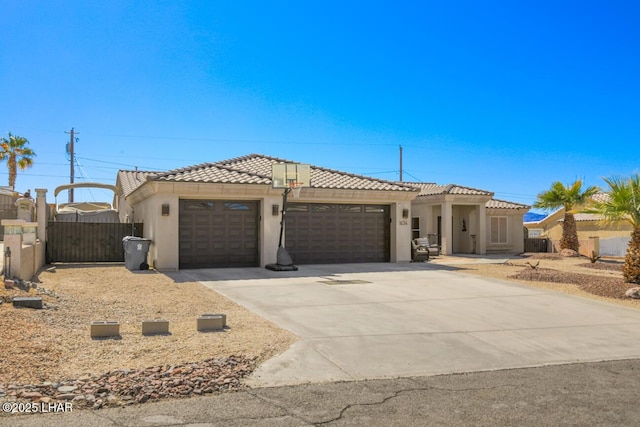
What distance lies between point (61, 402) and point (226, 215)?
46.0ft

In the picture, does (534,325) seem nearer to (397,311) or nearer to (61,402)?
(397,311)

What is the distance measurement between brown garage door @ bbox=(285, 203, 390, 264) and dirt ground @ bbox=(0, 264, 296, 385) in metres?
8.01

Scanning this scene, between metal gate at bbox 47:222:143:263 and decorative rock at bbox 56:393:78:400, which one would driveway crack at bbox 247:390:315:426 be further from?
metal gate at bbox 47:222:143:263

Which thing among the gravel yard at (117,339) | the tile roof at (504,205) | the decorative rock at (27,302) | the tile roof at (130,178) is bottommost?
the gravel yard at (117,339)

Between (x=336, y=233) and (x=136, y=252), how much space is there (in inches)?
288

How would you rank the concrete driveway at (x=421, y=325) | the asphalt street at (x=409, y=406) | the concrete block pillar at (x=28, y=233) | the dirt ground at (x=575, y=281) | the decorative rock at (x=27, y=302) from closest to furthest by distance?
the asphalt street at (x=409, y=406) → the concrete driveway at (x=421, y=325) → the decorative rock at (x=27, y=302) → the dirt ground at (x=575, y=281) → the concrete block pillar at (x=28, y=233)

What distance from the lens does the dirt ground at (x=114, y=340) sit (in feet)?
19.7

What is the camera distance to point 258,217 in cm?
1914

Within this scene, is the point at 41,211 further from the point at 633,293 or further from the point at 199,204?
the point at 633,293

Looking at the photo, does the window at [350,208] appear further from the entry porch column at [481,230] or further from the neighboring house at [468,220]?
the entry porch column at [481,230]

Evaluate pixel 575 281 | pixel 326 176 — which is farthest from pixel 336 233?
pixel 575 281

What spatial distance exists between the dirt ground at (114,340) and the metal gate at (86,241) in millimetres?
7565

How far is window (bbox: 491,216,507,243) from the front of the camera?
30.5 metres

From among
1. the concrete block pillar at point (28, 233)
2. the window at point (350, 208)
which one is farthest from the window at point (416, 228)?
the concrete block pillar at point (28, 233)
